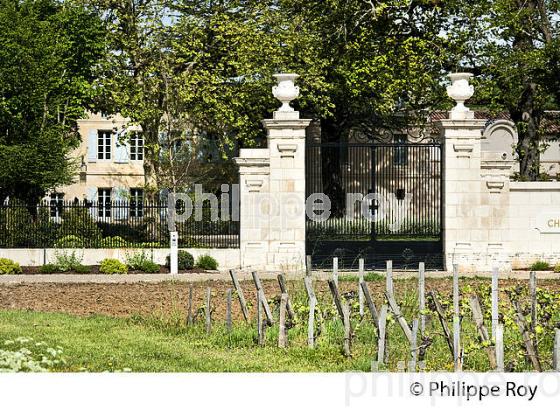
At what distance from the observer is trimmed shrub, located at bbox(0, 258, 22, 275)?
2722cm

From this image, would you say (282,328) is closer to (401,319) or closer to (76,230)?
(401,319)

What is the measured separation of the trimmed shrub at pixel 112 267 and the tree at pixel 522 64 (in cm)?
1298

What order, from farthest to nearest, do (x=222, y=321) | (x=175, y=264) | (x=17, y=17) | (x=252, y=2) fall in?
(x=252, y=2) → (x=17, y=17) → (x=175, y=264) → (x=222, y=321)

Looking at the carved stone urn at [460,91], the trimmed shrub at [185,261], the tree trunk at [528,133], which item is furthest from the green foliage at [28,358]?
the tree trunk at [528,133]

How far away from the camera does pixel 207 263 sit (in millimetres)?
27953

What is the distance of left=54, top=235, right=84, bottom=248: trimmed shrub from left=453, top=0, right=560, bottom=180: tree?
13.4 m

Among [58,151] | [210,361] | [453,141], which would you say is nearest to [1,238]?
[58,151]

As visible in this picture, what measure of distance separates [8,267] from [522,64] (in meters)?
17.0

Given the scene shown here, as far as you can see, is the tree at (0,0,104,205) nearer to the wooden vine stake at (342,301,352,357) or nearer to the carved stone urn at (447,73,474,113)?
the carved stone urn at (447,73,474,113)

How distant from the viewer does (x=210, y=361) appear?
13031mm

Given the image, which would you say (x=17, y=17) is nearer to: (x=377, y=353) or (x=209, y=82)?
(x=209, y=82)

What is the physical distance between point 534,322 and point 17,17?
27117 millimetres

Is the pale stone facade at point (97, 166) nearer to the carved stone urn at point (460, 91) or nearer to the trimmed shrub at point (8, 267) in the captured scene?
the trimmed shrub at point (8, 267)

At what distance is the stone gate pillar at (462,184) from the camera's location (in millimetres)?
27203
